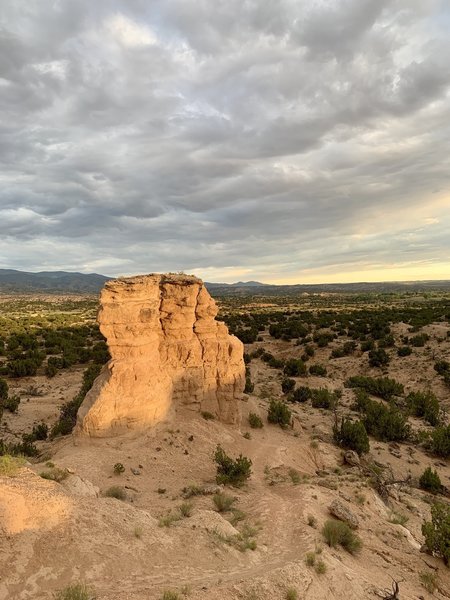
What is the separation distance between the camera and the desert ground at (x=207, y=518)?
6.65m

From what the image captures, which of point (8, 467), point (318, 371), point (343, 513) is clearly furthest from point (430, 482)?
point (318, 371)

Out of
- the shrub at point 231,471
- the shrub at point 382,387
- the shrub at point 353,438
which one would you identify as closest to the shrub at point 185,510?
the shrub at point 231,471

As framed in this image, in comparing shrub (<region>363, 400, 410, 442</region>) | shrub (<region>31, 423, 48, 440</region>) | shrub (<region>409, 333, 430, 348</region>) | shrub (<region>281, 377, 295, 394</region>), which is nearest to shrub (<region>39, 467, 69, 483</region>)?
shrub (<region>31, 423, 48, 440</region>)

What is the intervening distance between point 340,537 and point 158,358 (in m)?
9.24

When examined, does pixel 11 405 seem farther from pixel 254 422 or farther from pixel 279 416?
pixel 279 416

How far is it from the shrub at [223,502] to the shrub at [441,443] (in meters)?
12.1

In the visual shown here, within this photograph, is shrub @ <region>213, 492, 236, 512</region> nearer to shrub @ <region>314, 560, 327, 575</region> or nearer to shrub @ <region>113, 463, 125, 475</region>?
shrub @ <region>113, 463, 125, 475</region>

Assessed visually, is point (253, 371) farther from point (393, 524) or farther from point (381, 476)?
point (393, 524)

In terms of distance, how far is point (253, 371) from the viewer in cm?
3297

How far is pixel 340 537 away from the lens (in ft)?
30.5

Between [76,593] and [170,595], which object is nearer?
[76,593]

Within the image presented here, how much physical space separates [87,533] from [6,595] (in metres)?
1.78

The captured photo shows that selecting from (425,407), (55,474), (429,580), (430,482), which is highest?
(55,474)

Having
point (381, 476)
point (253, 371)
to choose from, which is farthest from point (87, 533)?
point (253, 371)
